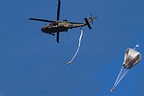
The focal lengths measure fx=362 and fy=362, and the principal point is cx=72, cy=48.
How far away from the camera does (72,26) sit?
370ft

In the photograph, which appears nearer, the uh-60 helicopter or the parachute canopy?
the parachute canopy

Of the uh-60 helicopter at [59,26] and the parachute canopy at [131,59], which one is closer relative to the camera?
the parachute canopy at [131,59]

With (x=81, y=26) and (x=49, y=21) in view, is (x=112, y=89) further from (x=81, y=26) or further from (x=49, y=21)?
(x=49, y=21)

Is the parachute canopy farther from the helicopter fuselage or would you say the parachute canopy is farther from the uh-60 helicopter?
the helicopter fuselage

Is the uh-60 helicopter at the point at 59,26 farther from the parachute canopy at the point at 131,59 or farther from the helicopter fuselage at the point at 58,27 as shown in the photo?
the parachute canopy at the point at 131,59

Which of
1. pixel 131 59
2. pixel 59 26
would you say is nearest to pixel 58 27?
pixel 59 26

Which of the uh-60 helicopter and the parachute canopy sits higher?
the uh-60 helicopter

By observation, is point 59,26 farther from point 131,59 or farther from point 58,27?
point 131,59

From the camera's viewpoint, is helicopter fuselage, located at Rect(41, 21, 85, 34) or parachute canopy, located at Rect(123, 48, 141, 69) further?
helicopter fuselage, located at Rect(41, 21, 85, 34)

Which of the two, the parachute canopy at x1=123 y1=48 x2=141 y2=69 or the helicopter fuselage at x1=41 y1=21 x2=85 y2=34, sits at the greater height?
the helicopter fuselage at x1=41 y1=21 x2=85 y2=34

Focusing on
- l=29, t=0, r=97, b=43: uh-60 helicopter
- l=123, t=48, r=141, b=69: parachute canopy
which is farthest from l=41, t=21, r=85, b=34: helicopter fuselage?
l=123, t=48, r=141, b=69: parachute canopy

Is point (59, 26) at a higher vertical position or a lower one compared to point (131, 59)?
higher

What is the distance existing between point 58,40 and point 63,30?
1712cm

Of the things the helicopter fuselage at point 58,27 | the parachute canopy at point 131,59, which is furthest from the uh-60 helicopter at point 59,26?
the parachute canopy at point 131,59
